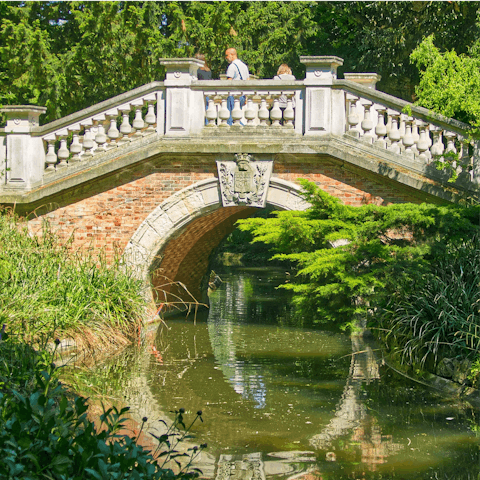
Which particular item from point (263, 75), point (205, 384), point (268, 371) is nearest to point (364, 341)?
point (268, 371)

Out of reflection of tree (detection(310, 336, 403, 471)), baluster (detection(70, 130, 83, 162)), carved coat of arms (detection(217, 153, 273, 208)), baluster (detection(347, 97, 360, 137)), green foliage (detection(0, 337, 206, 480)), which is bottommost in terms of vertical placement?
reflection of tree (detection(310, 336, 403, 471))

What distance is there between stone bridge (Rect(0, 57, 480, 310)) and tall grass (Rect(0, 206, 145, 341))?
27.8 inches

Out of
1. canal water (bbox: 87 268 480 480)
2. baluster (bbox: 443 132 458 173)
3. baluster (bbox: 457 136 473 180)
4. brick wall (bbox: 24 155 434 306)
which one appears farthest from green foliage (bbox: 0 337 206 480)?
brick wall (bbox: 24 155 434 306)

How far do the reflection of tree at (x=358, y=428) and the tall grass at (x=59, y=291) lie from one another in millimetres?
3125

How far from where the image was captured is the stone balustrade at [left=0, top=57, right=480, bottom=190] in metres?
10.5

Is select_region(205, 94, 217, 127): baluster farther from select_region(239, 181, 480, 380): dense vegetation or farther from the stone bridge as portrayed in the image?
select_region(239, 181, 480, 380): dense vegetation

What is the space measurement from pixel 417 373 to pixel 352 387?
74 cm

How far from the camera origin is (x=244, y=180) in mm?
11398

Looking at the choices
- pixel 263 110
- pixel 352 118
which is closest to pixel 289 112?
pixel 263 110

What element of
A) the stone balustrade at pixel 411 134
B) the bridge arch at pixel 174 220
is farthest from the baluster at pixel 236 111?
the stone balustrade at pixel 411 134

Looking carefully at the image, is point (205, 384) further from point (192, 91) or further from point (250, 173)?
point (192, 91)

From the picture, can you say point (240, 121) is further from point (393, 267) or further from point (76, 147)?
point (393, 267)

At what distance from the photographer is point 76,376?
8.31 m

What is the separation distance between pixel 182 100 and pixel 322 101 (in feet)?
6.80
